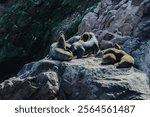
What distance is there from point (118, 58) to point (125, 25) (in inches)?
144

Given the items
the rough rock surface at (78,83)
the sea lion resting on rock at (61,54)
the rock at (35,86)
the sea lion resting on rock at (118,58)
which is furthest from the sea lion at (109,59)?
the rock at (35,86)

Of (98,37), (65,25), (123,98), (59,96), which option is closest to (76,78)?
(59,96)

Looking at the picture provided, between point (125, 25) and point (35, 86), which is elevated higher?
point (125, 25)

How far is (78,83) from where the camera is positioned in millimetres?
19359

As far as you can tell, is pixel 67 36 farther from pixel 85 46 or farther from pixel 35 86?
pixel 35 86

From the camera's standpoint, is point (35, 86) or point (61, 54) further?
point (61, 54)

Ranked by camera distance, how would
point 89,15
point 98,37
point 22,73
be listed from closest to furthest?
1. point 22,73
2. point 98,37
3. point 89,15

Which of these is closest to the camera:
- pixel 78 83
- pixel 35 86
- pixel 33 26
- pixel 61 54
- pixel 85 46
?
pixel 78 83

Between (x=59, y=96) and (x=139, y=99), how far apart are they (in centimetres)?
291

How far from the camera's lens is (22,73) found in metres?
21.5

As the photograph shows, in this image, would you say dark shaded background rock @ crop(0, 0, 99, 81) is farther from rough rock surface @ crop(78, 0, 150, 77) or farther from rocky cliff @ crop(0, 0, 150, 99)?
rough rock surface @ crop(78, 0, 150, 77)

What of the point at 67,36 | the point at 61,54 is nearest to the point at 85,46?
the point at 61,54

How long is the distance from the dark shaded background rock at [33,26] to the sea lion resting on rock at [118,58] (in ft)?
25.5

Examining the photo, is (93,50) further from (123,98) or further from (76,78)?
(123,98)
